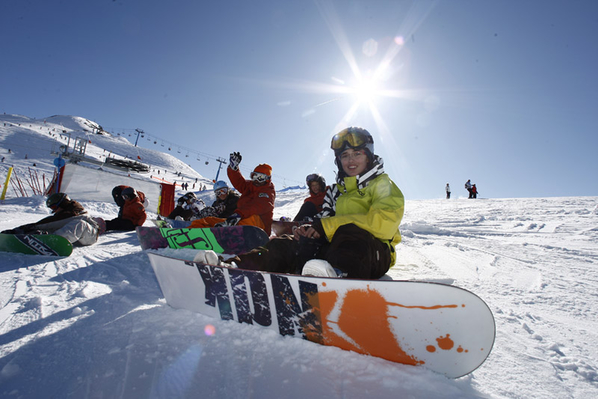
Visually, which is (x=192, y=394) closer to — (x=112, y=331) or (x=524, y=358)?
(x=112, y=331)

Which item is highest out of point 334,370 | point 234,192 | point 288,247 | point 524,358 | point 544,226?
point 544,226

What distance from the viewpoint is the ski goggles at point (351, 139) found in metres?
2.29

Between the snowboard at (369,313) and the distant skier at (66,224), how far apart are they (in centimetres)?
402

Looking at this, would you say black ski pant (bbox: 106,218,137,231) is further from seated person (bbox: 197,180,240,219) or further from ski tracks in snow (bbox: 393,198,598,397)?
ski tracks in snow (bbox: 393,198,598,397)

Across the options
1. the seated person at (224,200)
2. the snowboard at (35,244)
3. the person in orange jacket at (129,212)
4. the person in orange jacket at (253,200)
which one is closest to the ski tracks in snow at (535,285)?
the person in orange jacket at (253,200)

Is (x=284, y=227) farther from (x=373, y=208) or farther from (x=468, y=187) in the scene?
(x=468, y=187)

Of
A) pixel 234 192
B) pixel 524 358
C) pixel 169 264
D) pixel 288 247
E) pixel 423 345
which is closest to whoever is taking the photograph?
pixel 423 345

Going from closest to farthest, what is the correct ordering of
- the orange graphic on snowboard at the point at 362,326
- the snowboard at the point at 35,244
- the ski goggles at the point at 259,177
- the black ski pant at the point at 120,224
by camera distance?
the orange graphic on snowboard at the point at 362,326
the snowboard at the point at 35,244
the ski goggles at the point at 259,177
the black ski pant at the point at 120,224

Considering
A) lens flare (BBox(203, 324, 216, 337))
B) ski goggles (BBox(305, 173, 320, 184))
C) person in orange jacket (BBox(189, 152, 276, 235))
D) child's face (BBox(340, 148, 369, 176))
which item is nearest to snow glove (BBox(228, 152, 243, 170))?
person in orange jacket (BBox(189, 152, 276, 235))

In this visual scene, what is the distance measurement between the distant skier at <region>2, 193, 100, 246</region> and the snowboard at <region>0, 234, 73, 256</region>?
469 millimetres

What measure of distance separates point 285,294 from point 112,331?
1115mm

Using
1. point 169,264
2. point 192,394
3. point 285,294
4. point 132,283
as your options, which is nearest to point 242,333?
point 285,294

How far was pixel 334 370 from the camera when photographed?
3.99 ft

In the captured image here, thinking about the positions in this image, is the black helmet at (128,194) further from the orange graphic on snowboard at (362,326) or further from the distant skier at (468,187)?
the distant skier at (468,187)
